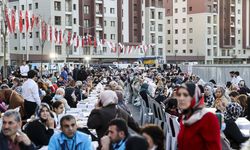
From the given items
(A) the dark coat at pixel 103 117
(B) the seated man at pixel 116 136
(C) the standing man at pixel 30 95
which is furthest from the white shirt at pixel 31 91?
(B) the seated man at pixel 116 136

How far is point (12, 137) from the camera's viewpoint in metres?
5.71

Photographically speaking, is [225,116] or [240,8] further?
[240,8]

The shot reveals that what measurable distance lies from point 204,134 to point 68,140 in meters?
2.17

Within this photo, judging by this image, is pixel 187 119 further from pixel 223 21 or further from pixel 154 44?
pixel 223 21

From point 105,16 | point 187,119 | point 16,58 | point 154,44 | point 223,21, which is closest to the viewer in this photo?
point 187,119

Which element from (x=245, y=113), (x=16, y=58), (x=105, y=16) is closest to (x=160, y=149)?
(x=245, y=113)

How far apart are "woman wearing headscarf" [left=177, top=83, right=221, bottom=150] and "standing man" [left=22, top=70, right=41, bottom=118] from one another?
26.4 feet

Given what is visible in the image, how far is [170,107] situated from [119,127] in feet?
16.2

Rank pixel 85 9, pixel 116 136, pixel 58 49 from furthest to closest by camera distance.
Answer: pixel 85 9 → pixel 58 49 → pixel 116 136

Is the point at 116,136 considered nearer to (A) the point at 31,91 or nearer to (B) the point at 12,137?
(B) the point at 12,137

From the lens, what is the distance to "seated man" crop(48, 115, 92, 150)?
599 cm

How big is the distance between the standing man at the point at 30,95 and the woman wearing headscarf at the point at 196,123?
26.4ft

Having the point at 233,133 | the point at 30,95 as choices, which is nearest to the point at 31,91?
the point at 30,95

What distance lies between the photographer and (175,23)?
10619cm
